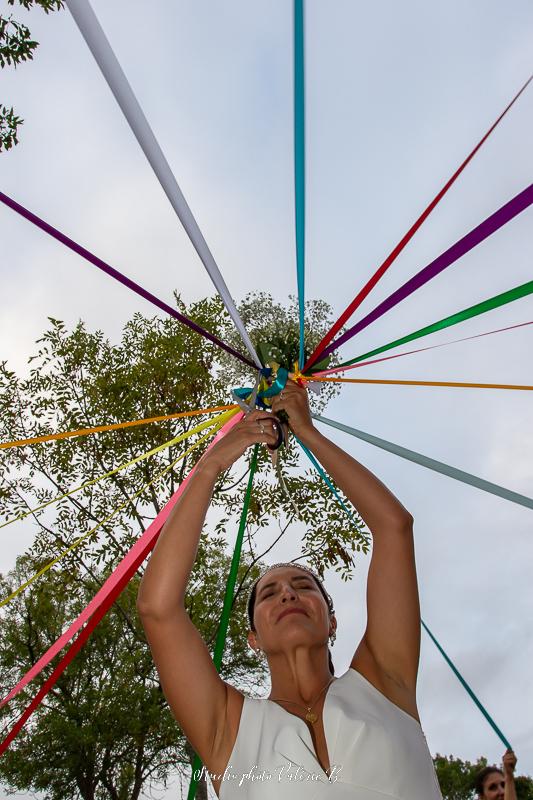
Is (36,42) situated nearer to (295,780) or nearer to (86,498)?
(295,780)

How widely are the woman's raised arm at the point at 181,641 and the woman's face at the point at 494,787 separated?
328cm

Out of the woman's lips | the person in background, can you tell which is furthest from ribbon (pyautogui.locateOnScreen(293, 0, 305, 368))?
the person in background

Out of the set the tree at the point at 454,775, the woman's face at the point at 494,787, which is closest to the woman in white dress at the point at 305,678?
the woman's face at the point at 494,787

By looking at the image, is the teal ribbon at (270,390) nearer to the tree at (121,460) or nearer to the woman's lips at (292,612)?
the woman's lips at (292,612)

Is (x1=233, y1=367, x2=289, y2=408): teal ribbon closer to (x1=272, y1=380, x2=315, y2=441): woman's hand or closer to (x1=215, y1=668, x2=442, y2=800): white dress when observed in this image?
(x1=272, y1=380, x2=315, y2=441): woman's hand

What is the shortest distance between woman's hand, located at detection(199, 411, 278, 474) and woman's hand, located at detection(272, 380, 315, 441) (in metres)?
0.07

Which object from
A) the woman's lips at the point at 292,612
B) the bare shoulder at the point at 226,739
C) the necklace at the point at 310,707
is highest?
the woman's lips at the point at 292,612

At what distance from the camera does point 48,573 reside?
27.9 ft

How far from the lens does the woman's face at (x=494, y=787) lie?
14.1 ft

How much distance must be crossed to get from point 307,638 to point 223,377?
1762 mm

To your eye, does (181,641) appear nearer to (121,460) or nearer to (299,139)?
(299,139)

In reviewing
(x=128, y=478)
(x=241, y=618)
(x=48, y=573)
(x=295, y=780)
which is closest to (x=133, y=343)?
(x=128, y=478)

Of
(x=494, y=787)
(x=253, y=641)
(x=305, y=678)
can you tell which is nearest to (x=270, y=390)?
(x=253, y=641)

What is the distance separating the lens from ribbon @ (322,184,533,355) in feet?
6.57
